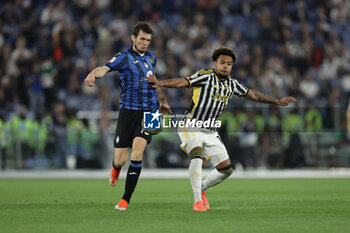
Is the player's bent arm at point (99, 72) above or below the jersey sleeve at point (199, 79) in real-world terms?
above

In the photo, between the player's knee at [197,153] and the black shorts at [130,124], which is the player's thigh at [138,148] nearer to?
the black shorts at [130,124]

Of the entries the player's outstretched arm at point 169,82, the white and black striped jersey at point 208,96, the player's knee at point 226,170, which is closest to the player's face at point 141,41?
the white and black striped jersey at point 208,96

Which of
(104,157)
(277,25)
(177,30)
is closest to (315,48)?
(277,25)

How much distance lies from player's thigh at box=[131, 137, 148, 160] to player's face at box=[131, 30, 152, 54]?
3.95 ft

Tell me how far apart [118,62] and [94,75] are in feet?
2.67

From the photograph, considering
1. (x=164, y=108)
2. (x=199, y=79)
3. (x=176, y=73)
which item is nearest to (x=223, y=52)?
(x=199, y=79)

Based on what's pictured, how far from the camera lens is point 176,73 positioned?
21359 mm

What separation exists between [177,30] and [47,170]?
6.93m

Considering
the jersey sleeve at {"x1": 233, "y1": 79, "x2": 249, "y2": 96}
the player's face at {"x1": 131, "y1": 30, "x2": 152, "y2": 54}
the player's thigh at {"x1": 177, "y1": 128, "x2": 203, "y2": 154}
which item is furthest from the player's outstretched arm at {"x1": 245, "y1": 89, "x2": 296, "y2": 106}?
the player's face at {"x1": 131, "y1": 30, "x2": 152, "y2": 54}

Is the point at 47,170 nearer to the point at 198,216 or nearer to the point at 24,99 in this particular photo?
the point at 24,99

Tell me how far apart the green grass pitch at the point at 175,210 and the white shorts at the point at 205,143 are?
2.32ft

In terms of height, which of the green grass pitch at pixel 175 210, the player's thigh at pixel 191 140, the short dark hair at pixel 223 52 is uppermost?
the short dark hair at pixel 223 52

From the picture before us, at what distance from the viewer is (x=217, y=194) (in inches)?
467

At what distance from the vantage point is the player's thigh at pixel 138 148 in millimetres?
8750
